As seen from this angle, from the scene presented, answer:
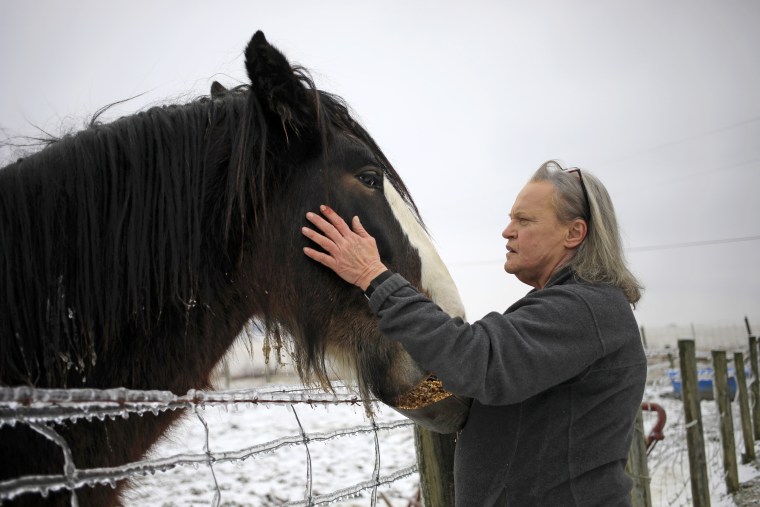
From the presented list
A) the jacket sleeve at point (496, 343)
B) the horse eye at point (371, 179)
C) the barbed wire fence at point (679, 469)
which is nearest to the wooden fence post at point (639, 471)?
the barbed wire fence at point (679, 469)

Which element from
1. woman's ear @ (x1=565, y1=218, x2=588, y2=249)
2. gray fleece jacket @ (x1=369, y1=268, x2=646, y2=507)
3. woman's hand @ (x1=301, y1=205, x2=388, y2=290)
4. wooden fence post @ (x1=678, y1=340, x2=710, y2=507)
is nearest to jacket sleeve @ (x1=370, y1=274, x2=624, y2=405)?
gray fleece jacket @ (x1=369, y1=268, x2=646, y2=507)

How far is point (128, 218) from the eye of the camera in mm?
1524

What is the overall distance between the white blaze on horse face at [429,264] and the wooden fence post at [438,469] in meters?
0.90

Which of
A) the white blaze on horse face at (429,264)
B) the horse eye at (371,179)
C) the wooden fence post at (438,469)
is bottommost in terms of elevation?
the wooden fence post at (438,469)

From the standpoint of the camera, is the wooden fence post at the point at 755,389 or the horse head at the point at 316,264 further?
the wooden fence post at the point at 755,389

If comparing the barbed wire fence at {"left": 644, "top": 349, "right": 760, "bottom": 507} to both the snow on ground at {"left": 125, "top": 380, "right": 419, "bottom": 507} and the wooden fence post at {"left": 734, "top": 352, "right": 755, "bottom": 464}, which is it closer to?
the wooden fence post at {"left": 734, "top": 352, "right": 755, "bottom": 464}

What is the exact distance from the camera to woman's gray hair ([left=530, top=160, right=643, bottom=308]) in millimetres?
1786

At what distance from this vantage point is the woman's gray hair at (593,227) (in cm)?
179

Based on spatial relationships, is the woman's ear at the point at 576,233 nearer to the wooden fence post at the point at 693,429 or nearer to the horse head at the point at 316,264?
the horse head at the point at 316,264

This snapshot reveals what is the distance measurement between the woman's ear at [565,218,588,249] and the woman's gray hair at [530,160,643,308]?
2 cm

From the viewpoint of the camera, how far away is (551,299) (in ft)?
5.38

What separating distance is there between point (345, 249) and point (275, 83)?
60cm

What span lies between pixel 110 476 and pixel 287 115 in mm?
1164

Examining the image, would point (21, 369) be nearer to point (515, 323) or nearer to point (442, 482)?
point (515, 323)
